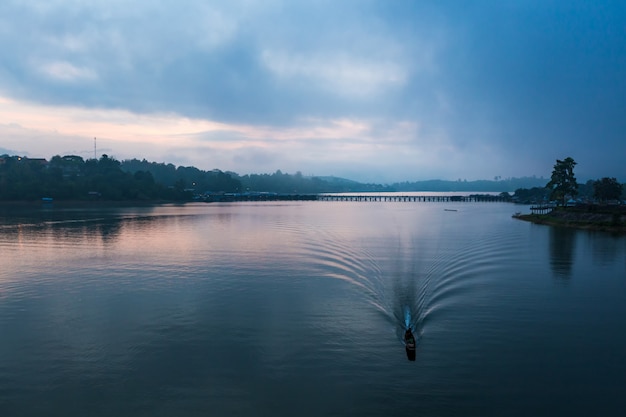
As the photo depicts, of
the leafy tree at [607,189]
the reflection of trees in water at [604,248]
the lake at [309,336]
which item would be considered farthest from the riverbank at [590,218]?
the lake at [309,336]

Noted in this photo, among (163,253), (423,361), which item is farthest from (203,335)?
(163,253)

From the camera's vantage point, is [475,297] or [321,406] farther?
[475,297]

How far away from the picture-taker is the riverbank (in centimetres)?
4084

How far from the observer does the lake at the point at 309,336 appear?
8.83 m

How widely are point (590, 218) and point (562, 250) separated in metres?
19.9

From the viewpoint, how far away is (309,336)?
12.1 m

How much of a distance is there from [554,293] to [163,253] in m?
20.8

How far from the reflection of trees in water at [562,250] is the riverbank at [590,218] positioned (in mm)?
2279

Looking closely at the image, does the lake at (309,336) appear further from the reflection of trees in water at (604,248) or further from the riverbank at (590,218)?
the riverbank at (590,218)

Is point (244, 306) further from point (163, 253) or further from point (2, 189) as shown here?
point (2, 189)

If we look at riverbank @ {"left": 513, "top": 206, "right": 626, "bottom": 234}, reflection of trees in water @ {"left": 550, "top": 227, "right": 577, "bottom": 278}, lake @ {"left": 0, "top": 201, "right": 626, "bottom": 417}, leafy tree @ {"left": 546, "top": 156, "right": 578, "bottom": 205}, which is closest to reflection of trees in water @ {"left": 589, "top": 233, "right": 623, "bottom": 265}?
reflection of trees in water @ {"left": 550, "top": 227, "right": 577, "bottom": 278}

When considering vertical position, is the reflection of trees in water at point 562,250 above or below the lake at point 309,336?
above

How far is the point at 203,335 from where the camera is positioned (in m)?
12.1

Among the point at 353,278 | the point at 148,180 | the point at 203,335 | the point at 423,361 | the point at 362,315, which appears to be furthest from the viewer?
the point at 148,180
